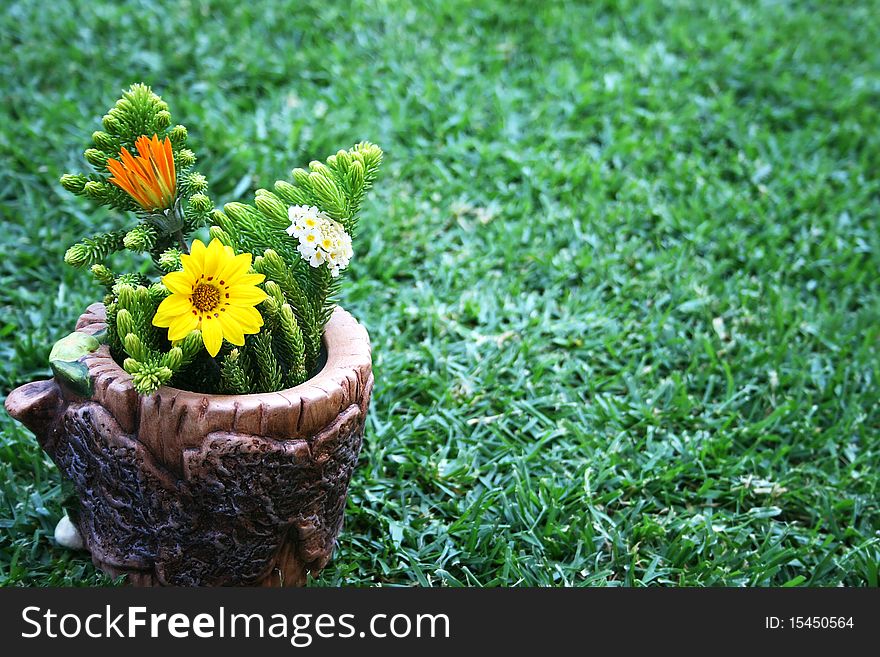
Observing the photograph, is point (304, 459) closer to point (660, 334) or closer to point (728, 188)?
point (660, 334)

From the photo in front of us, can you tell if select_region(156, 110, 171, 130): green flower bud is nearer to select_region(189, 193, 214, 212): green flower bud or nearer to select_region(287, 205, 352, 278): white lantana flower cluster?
select_region(189, 193, 214, 212): green flower bud

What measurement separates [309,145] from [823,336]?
80.9 inches

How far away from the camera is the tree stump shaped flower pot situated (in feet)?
5.91

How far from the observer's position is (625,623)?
2039 millimetres

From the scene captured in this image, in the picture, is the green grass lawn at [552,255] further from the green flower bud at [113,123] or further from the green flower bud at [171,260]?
the green flower bud at [113,123]

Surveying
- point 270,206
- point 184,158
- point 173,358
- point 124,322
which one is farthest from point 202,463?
point 184,158

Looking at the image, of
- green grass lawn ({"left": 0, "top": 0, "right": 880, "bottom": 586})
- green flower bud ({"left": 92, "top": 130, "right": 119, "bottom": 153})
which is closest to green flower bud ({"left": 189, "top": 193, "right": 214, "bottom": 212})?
green flower bud ({"left": 92, "top": 130, "right": 119, "bottom": 153})

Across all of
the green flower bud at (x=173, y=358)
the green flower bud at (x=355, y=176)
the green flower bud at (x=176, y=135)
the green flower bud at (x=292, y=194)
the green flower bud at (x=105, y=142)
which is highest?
the green flower bud at (x=176, y=135)

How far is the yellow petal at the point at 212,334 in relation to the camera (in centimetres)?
179

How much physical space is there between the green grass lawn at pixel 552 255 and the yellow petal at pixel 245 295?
76 centimetres

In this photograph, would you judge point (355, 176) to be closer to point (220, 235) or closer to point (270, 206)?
point (270, 206)

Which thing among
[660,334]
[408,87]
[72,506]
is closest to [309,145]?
[408,87]

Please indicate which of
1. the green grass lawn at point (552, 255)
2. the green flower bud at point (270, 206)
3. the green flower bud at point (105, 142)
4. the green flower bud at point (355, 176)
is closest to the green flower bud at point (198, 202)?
the green flower bud at point (270, 206)

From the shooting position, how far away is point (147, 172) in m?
1.85
